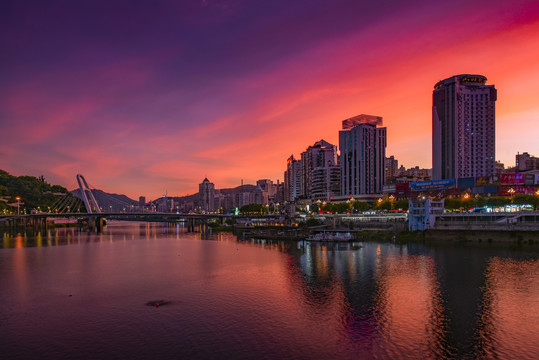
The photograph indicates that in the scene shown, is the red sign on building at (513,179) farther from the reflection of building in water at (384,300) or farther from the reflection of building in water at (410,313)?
the reflection of building in water at (410,313)

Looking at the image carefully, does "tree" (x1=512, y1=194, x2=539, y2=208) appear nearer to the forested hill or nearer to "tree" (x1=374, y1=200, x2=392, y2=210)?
"tree" (x1=374, y1=200, x2=392, y2=210)

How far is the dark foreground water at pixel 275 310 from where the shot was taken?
23.8 metres

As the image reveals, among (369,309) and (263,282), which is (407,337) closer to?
(369,309)

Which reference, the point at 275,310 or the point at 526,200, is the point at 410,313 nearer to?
the point at 275,310

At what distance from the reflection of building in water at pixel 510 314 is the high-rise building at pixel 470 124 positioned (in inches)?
5838

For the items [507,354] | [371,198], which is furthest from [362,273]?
[371,198]

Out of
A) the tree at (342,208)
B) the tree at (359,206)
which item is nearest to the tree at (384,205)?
the tree at (359,206)

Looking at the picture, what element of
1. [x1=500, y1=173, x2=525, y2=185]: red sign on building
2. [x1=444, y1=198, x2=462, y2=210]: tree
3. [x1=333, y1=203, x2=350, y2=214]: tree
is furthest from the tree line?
[x1=500, y1=173, x2=525, y2=185]: red sign on building

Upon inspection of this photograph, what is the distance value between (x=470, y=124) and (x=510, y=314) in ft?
581

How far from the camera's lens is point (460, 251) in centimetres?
6575

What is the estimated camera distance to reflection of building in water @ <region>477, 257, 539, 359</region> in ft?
76.2

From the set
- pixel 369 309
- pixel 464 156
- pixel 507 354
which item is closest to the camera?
pixel 507 354

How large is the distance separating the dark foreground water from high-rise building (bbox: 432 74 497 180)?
456 feet

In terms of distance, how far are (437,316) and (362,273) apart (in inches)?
728
